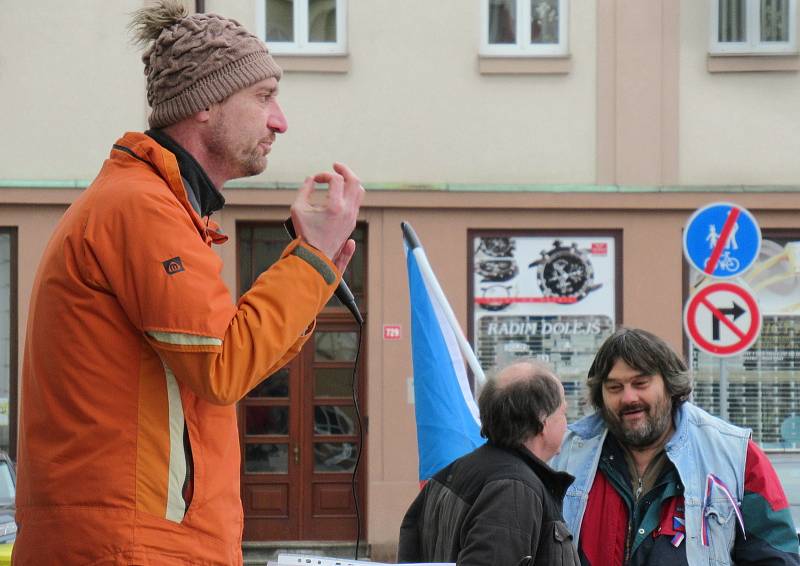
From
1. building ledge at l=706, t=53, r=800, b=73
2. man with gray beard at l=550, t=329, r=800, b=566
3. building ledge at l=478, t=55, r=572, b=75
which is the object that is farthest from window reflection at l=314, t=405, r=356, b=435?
man with gray beard at l=550, t=329, r=800, b=566

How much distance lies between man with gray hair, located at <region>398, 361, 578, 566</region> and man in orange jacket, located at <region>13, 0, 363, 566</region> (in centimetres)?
153

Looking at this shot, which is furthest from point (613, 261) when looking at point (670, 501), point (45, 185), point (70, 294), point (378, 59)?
point (70, 294)

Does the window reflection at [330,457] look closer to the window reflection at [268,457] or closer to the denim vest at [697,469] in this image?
the window reflection at [268,457]

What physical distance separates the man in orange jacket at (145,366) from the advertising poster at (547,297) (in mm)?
12208

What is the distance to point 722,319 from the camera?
10562 mm

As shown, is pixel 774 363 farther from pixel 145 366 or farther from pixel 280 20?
pixel 145 366

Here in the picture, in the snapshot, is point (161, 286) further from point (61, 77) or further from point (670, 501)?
point (61, 77)

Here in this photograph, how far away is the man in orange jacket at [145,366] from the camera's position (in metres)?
2.31

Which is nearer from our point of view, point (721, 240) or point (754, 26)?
Answer: point (721, 240)

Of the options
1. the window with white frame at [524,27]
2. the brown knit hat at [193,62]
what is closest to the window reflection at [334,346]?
the window with white frame at [524,27]

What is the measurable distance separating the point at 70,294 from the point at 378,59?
12.4 m

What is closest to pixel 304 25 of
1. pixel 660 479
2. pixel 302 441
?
pixel 302 441

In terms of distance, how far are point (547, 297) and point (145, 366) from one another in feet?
41.0

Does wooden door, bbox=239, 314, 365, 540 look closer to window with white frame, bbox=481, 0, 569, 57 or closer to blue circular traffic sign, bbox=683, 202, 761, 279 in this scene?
window with white frame, bbox=481, 0, 569, 57
